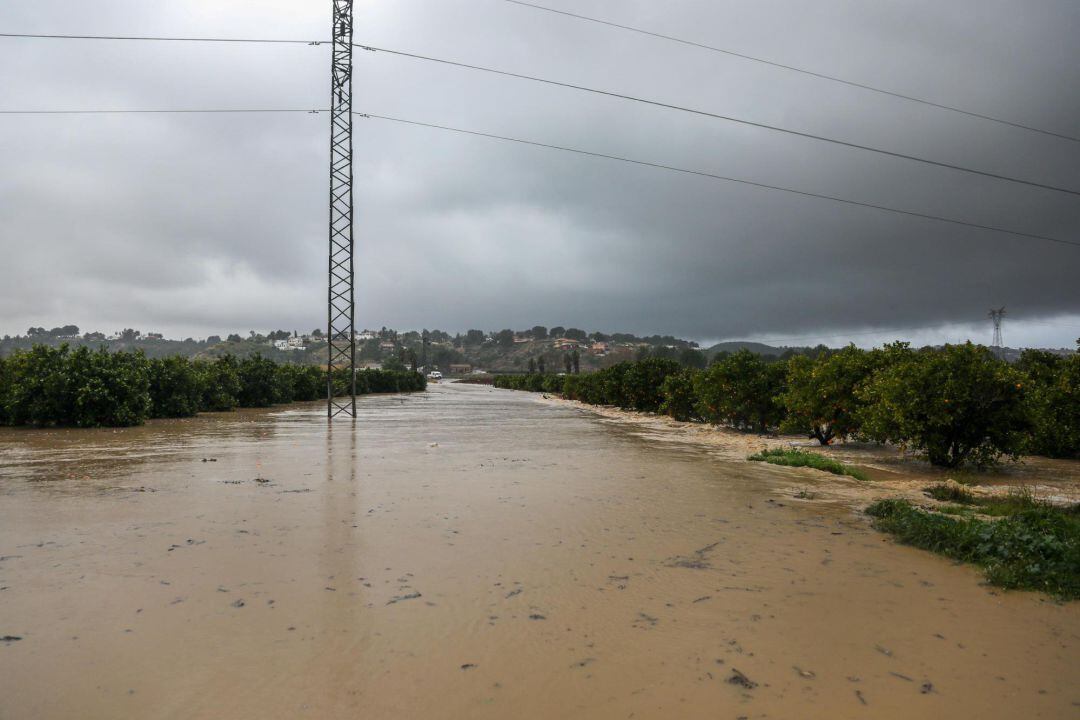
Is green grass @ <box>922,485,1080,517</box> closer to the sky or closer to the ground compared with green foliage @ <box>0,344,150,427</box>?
closer to the ground

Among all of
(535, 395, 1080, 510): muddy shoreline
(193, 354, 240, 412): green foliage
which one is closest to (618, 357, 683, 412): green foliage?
(535, 395, 1080, 510): muddy shoreline

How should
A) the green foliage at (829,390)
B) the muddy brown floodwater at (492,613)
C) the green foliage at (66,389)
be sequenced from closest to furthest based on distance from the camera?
the muddy brown floodwater at (492,613) < the green foliage at (829,390) < the green foliage at (66,389)

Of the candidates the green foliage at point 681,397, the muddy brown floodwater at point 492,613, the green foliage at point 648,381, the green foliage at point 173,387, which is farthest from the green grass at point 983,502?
the green foliage at point 173,387

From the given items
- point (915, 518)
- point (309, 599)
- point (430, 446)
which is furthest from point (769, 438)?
point (309, 599)

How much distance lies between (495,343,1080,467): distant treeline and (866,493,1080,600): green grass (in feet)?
15.4

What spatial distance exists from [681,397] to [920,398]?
16.1 meters

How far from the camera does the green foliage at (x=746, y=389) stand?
21.0m

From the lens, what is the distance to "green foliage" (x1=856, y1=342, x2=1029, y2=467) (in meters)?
11.4

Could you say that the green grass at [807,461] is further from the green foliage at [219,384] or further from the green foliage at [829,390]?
the green foliage at [219,384]

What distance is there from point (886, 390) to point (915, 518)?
637 centimetres

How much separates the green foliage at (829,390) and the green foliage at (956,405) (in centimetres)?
269

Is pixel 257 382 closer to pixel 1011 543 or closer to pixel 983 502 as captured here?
→ pixel 983 502

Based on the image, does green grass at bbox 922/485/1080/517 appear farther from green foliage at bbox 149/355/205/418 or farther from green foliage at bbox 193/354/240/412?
green foliage at bbox 193/354/240/412

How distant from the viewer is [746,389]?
69.8 ft
